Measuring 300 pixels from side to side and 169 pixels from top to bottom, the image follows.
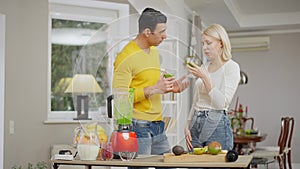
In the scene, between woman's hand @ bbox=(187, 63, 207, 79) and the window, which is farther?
the window

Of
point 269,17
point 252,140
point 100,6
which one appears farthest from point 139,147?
point 269,17

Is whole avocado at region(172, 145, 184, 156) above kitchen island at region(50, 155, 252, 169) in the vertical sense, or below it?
above

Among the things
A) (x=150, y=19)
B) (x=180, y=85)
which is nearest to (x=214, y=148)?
(x=180, y=85)

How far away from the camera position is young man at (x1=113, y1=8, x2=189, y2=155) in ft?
7.60

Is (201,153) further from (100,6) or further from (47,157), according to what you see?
(100,6)

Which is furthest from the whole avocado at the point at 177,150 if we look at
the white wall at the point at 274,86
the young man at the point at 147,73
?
the white wall at the point at 274,86

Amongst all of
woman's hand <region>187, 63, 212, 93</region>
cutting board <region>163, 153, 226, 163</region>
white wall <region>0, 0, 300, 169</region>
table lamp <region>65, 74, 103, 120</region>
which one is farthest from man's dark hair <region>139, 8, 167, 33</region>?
white wall <region>0, 0, 300, 169</region>

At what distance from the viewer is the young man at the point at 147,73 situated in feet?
7.60

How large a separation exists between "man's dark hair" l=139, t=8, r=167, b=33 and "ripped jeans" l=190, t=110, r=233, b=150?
1.52 feet

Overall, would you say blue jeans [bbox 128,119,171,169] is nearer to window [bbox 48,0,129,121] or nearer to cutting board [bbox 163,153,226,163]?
cutting board [bbox 163,153,226,163]

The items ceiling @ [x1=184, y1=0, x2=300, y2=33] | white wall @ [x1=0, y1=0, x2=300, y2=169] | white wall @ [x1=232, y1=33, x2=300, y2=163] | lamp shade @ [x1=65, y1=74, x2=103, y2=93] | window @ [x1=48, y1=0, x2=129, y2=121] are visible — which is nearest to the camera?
lamp shade @ [x1=65, y1=74, x2=103, y2=93]

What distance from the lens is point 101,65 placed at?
2.50 meters

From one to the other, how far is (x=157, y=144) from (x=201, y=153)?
213 millimetres

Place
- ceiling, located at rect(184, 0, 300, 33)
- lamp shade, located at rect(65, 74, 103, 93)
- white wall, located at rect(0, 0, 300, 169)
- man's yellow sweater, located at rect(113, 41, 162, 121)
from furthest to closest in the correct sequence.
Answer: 1. ceiling, located at rect(184, 0, 300, 33)
2. white wall, located at rect(0, 0, 300, 169)
3. lamp shade, located at rect(65, 74, 103, 93)
4. man's yellow sweater, located at rect(113, 41, 162, 121)
